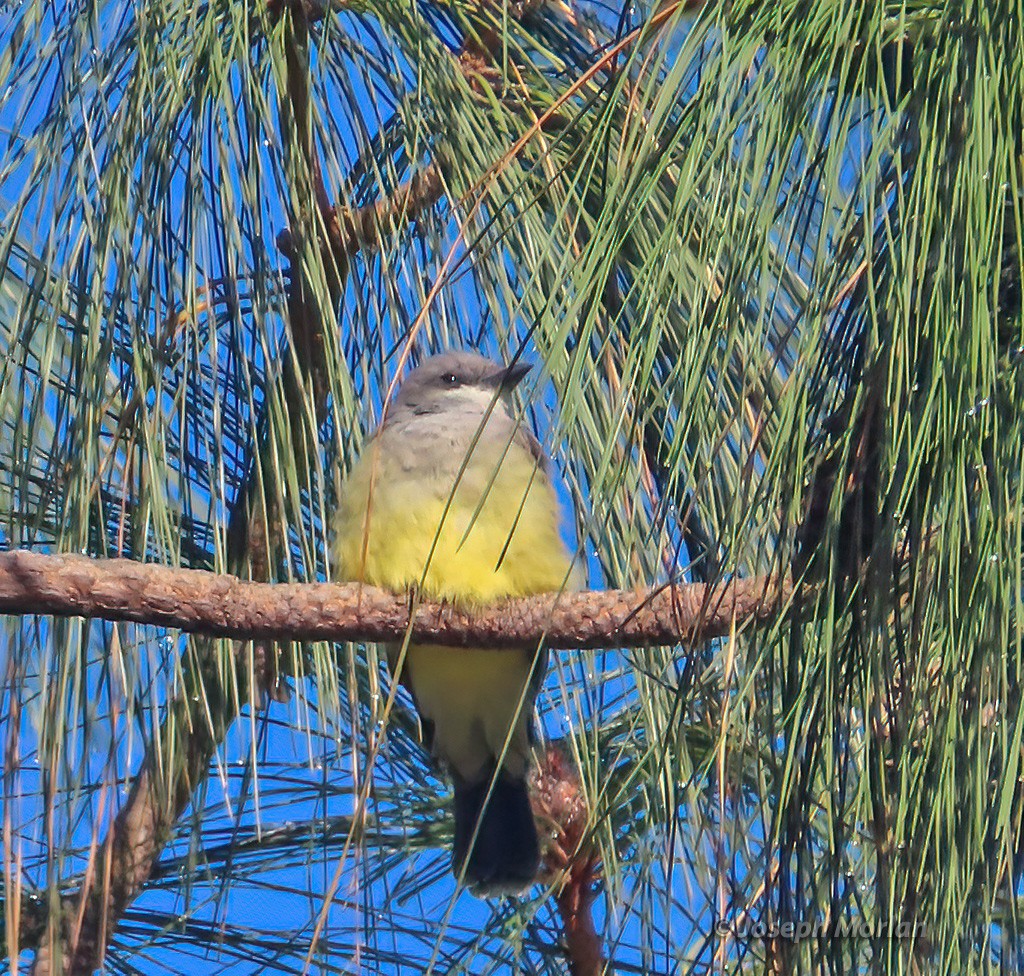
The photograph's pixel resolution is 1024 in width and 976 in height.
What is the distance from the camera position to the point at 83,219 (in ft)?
5.69

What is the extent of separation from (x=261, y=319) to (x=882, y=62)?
872mm

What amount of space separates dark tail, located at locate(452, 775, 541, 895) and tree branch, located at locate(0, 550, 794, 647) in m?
0.76

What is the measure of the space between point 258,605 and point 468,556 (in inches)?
26.8

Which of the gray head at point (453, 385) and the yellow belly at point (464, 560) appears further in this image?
the gray head at point (453, 385)

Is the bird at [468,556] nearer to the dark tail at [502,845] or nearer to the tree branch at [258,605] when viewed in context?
the dark tail at [502,845]

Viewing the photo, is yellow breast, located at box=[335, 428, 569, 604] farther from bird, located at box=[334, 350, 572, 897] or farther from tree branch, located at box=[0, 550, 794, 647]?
tree branch, located at box=[0, 550, 794, 647]

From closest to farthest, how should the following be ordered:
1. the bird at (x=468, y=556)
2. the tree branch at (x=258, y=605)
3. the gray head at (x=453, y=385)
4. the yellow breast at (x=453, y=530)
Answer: the tree branch at (x=258, y=605) → the yellow breast at (x=453, y=530) → the bird at (x=468, y=556) → the gray head at (x=453, y=385)

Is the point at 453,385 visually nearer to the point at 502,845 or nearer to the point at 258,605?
the point at 502,845

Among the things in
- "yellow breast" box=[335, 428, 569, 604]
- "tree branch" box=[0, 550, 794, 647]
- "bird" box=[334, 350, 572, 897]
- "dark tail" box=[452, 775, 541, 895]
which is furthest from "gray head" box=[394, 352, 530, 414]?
"tree branch" box=[0, 550, 794, 647]

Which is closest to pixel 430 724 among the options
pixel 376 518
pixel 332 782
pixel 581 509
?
pixel 332 782

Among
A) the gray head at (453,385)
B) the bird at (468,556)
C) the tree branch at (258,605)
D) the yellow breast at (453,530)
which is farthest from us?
the gray head at (453,385)

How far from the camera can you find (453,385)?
8.52 feet

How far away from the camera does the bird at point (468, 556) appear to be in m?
2.25

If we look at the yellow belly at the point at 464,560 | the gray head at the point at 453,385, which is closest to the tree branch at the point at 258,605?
the yellow belly at the point at 464,560
